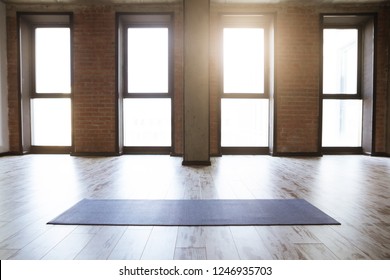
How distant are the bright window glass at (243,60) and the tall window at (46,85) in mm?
3572

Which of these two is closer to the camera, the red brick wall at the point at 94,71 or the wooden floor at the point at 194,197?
the wooden floor at the point at 194,197

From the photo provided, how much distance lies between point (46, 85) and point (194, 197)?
19.0 ft

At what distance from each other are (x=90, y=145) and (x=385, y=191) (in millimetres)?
5784

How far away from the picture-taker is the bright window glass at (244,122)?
24.6ft

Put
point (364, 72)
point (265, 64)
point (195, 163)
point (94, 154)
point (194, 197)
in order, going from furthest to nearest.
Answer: point (265, 64)
point (364, 72)
point (94, 154)
point (195, 163)
point (194, 197)

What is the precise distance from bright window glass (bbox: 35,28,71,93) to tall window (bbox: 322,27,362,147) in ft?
19.2

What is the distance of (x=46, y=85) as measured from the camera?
7570mm

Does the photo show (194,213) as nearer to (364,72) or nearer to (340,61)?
(340,61)

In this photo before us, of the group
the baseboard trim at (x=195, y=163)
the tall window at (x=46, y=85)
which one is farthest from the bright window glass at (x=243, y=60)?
the tall window at (x=46, y=85)

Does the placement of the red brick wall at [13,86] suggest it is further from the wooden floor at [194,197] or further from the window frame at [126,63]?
the window frame at [126,63]

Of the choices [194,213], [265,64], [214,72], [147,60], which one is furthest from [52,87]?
[194,213]

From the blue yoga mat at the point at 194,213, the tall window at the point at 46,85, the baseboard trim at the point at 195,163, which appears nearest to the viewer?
the blue yoga mat at the point at 194,213

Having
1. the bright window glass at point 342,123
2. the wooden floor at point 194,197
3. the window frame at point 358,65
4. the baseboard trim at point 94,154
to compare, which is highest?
the window frame at point 358,65

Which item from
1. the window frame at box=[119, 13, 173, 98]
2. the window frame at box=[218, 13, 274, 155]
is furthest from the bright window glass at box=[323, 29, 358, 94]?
the window frame at box=[119, 13, 173, 98]
